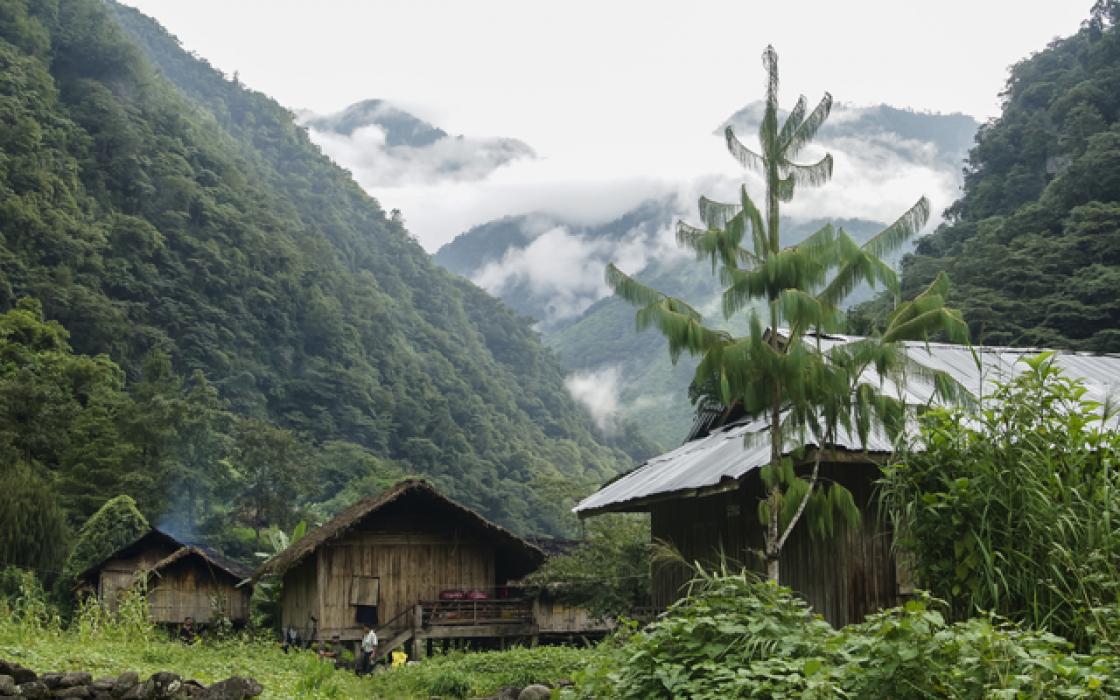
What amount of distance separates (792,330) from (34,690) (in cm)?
780

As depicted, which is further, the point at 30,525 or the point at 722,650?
the point at 30,525

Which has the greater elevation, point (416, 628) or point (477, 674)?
point (416, 628)

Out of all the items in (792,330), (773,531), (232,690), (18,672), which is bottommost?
(232,690)

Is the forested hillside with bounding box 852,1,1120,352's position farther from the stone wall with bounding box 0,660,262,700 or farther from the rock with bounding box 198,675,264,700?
the stone wall with bounding box 0,660,262,700

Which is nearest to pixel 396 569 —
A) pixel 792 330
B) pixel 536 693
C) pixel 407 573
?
pixel 407 573

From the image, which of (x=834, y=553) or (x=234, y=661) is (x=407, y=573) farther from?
(x=834, y=553)

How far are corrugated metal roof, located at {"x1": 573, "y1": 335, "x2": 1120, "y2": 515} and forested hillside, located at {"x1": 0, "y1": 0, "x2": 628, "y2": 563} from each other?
84.5 ft

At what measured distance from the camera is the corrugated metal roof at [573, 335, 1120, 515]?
1097 centimetres

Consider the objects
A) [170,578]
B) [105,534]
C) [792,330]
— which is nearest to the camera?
[792,330]

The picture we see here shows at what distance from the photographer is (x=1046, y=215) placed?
3969cm

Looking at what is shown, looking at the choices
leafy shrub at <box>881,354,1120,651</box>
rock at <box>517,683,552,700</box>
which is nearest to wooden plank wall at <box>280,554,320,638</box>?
rock at <box>517,683,552,700</box>

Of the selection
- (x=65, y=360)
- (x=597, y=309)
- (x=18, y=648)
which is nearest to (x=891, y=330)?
(x=18, y=648)

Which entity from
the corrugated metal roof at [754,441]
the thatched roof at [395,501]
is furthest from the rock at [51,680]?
the thatched roof at [395,501]

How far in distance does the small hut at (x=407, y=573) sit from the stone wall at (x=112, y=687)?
13657 millimetres
